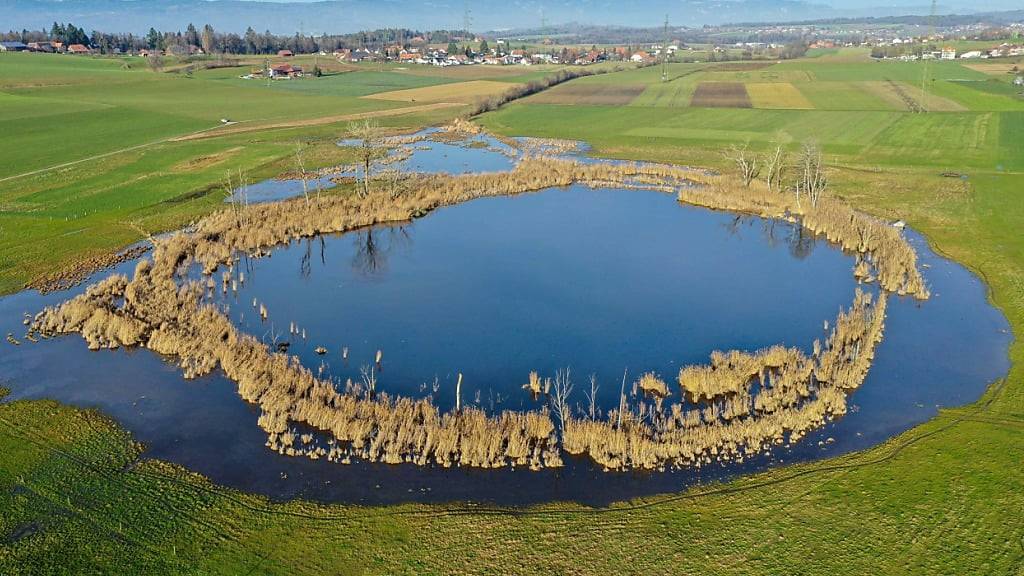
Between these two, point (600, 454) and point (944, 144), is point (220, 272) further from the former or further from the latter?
point (944, 144)

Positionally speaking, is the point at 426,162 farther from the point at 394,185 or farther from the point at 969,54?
the point at 969,54

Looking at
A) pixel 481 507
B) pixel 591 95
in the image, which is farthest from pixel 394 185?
pixel 591 95

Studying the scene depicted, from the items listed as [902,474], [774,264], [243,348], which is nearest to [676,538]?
[902,474]

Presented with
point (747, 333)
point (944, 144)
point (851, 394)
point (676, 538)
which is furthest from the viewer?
point (944, 144)

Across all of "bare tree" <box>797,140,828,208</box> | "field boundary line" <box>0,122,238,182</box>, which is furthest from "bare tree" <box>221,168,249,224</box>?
"bare tree" <box>797,140,828,208</box>

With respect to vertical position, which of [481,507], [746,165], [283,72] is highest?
[283,72]

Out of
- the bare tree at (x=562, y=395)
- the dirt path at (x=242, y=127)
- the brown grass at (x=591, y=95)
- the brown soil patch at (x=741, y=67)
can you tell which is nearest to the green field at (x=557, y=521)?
the bare tree at (x=562, y=395)
